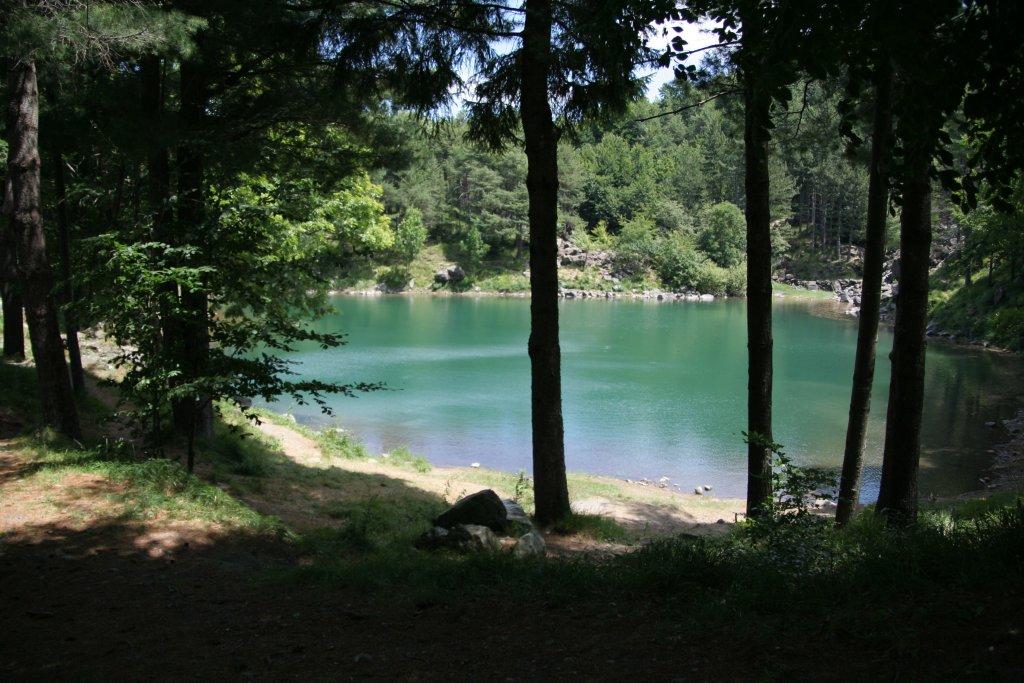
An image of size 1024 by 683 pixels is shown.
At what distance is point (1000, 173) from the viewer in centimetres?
324

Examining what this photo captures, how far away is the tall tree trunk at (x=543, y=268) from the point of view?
6656mm

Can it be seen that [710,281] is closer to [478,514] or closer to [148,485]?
[478,514]

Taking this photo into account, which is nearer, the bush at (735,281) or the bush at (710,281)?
the bush at (735,281)

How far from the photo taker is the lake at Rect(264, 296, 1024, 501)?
14617 mm

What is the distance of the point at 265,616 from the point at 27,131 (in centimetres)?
550

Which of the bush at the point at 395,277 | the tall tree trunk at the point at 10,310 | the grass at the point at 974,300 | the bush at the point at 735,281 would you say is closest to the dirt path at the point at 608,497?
the tall tree trunk at the point at 10,310

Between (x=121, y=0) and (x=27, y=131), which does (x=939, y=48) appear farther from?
(x=27, y=131)

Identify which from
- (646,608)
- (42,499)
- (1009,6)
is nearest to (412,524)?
(42,499)

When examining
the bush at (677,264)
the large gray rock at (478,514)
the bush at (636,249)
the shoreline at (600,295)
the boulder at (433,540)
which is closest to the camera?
the boulder at (433,540)

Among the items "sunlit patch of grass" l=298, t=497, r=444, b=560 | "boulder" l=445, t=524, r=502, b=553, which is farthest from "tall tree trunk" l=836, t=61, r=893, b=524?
"sunlit patch of grass" l=298, t=497, r=444, b=560

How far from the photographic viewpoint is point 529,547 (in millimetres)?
5363

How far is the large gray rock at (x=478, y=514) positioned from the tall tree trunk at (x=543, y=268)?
0.63m

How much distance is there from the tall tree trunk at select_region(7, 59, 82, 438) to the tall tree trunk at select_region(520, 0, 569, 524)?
14.8 ft

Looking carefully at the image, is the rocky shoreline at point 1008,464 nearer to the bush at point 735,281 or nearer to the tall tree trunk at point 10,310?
the tall tree trunk at point 10,310
